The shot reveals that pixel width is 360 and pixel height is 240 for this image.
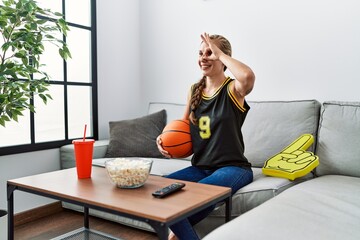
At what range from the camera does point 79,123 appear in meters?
2.92

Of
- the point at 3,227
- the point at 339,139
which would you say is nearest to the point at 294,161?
the point at 339,139

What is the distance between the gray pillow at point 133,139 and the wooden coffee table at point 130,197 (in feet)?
A: 3.52

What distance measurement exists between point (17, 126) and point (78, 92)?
0.62m

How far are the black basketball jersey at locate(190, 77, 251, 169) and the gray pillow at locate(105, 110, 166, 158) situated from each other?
0.91 meters

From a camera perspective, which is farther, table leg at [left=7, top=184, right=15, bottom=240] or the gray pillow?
the gray pillow

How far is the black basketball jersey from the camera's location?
1.69 meters

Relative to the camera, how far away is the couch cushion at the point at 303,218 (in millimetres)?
1041

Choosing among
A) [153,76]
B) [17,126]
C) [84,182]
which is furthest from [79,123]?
[84,182]

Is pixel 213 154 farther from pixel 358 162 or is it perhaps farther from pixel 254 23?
pixel 254 23

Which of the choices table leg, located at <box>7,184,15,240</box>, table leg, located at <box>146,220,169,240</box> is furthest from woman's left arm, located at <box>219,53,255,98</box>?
table leg, located at <box>7,184,15,240</box>

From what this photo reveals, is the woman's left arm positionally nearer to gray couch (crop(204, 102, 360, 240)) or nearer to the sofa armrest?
gray couch (crop(204, 102, 360, 240))

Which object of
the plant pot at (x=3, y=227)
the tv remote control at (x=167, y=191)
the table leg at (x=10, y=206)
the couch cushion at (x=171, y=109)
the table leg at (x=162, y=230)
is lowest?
the plant pot at (x=3, y=227)

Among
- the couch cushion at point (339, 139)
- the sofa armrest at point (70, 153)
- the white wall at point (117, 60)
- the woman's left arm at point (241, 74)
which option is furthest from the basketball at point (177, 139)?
the white wall at point (117, 60)

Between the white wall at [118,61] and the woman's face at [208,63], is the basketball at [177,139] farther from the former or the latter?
the white wall at [118,61]
